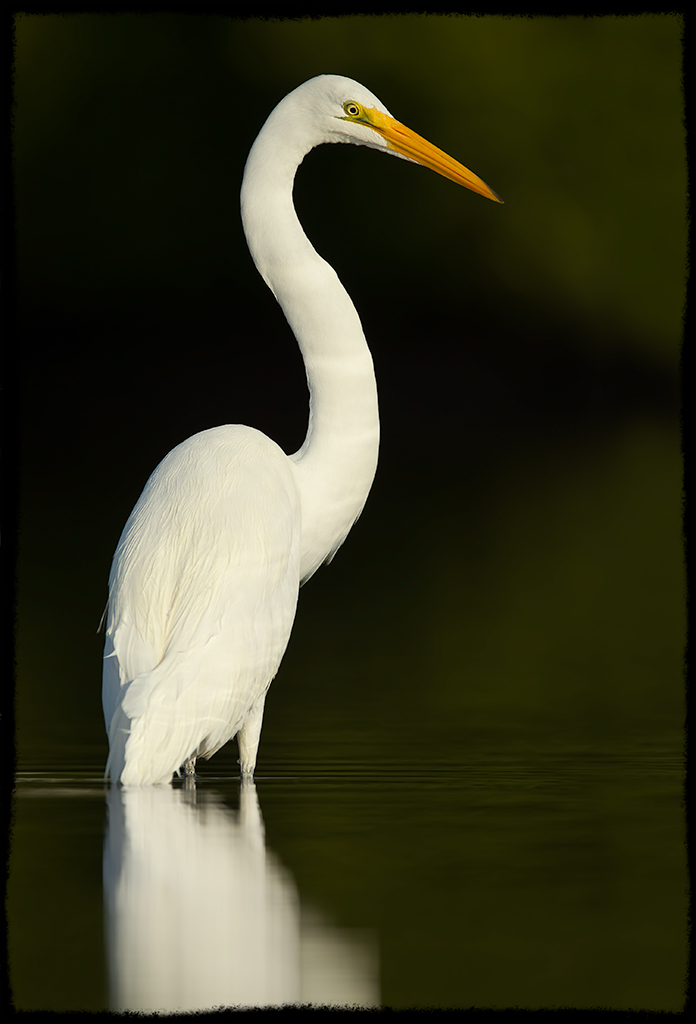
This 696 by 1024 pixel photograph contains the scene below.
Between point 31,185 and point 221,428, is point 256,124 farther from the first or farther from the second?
point 221,428

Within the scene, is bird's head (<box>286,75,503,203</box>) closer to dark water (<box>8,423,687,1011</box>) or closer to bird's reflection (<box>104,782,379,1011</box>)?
dark water (<box>8,423,687,1011</box>)

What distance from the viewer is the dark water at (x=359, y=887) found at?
2.12 m

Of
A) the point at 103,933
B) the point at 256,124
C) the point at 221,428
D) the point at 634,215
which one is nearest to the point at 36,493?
the point at 221,428

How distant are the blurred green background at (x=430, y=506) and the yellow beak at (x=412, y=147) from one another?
5.56 ft

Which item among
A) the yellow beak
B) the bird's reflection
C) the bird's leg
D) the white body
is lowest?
the bird's reflection

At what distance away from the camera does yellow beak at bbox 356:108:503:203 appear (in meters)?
4.26

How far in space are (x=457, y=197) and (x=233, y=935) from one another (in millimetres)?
18628

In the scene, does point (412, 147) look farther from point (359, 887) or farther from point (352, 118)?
point (359, 887)

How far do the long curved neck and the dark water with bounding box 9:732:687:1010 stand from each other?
822 millimetres

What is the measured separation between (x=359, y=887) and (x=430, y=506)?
7.59m

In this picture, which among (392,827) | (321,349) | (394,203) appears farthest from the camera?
(394,203)

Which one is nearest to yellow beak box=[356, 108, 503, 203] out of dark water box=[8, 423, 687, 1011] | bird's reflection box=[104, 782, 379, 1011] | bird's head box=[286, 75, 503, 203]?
bird's head box=[286, 75, 503, 203]

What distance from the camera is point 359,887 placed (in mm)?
2549

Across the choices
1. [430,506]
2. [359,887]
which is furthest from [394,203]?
[359,887]
